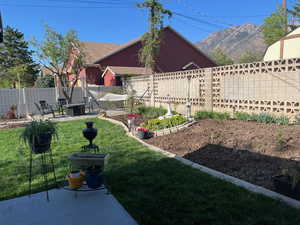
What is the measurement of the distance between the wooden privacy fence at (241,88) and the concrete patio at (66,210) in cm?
492

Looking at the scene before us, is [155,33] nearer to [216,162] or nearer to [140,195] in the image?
[216,162]

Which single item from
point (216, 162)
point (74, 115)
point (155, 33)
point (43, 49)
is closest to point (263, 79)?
point (216, 162)

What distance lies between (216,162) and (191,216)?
161 cm

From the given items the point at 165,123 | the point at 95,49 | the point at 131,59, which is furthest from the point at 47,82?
the point at 165,123

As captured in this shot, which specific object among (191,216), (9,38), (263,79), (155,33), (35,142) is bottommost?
(191,216)

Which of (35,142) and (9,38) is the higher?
(9,38)

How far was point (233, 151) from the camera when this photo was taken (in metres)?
3.83

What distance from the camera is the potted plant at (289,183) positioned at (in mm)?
2213

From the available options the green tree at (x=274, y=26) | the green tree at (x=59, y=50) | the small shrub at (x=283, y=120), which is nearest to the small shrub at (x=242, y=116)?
the small shrub at (x=283, y=120)

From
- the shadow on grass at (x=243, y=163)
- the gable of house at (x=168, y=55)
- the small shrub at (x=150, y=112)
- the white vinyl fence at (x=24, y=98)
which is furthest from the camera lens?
the gable of house at (x=168, y=55)

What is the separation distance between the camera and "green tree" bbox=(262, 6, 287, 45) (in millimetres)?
27453

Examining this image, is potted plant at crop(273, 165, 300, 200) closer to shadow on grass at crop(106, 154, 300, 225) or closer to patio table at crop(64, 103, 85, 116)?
shadow on grass at crop(106, 154, 300, 225)

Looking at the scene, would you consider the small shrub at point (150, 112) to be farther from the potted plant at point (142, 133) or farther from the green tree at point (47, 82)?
Answer: the green tree at point (47, 82)

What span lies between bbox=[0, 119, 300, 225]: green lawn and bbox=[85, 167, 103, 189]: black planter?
0.97ft
